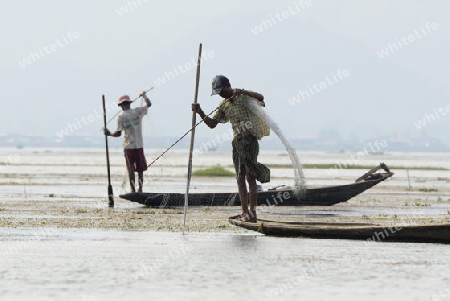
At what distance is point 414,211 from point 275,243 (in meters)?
7.15

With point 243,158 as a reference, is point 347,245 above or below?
below

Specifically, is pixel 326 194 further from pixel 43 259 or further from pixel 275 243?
pixel 43 259

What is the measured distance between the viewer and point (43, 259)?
11.1m

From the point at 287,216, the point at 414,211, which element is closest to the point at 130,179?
the point at 287,216

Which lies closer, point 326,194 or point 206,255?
point 206,255

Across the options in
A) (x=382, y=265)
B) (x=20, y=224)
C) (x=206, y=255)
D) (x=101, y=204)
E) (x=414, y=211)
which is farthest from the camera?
(x=101, y=204)

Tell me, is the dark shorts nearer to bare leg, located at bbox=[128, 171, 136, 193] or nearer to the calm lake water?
the calm lake water

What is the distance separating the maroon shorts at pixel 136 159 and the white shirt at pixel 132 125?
80 mm

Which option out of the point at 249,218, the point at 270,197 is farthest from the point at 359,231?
the point at 270,197

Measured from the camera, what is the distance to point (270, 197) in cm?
1914

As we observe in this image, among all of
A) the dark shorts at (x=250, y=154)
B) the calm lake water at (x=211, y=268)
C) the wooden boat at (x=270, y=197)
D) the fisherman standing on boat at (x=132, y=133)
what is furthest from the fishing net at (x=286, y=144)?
the fisherman standing on boat at (x=132, y=133)

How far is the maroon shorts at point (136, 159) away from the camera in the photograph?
64.7 ft

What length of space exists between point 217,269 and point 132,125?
953cm

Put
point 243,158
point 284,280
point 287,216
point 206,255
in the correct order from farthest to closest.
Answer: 1. point 287,216
2. point 243,158
3. point 206,255
4. point 284,280
